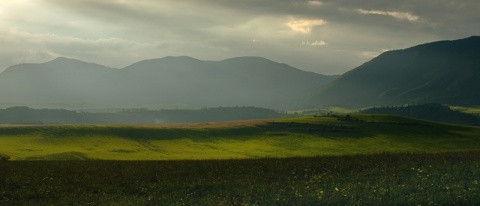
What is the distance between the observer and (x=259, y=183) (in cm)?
3312

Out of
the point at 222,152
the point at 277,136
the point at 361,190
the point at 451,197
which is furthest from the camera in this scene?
→ the point at 277,136

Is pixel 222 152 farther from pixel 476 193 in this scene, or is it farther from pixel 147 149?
pixel 476 193

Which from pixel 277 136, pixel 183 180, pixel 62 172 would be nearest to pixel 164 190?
pixel 183 180

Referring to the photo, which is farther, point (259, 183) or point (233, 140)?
point (233, 140)

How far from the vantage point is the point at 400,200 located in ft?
82.4

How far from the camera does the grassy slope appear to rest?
109625mm

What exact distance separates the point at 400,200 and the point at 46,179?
27.2 metres

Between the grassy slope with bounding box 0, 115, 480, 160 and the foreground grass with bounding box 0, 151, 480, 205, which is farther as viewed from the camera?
the grassy slope with bounding box 0, 115, 480, 160

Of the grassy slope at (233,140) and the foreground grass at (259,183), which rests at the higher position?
the foreground grass at (259,183)

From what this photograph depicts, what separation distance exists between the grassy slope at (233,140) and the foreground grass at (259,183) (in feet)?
188

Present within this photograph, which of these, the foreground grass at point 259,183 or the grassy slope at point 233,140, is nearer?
the foreground grass at point 259,183

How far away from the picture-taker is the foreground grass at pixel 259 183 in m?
26.8

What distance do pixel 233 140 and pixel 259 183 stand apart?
333ft

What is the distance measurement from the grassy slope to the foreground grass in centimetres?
5723
